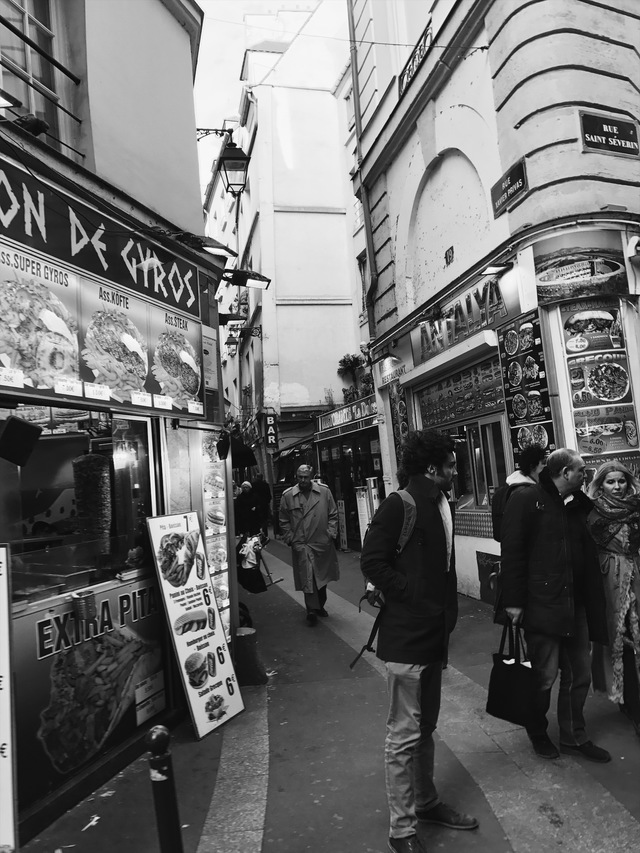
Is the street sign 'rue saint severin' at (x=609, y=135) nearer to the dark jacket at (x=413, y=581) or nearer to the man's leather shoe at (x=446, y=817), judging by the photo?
the dark jacket at (x=413, y=581)

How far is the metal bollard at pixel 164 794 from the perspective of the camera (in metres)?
2.10

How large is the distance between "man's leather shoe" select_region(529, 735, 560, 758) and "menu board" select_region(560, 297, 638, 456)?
3.14m

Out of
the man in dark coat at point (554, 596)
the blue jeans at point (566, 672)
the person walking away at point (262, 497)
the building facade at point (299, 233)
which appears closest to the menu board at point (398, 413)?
the person walking away at point (262, 497)

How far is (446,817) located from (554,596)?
53.2 inches

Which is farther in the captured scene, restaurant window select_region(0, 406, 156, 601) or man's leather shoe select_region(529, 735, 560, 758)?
restaurant window select_region(0, 406, 156, 601)

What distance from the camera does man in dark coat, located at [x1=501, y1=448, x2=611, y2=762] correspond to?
3723 millimetres

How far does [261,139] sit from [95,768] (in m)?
21.9

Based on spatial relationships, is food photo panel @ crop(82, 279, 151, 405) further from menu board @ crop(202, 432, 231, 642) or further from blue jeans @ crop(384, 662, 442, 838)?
blue jeans @ crop(384, 662, 442, 838)

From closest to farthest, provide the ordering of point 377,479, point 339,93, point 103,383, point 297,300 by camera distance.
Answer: point 103,383 → point 377,479 → point 339,93 → point 297,300

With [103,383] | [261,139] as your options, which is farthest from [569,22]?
[261,139]

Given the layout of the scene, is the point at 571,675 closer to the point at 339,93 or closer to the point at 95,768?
the point at 95,768

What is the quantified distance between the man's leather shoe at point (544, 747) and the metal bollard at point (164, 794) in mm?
2518

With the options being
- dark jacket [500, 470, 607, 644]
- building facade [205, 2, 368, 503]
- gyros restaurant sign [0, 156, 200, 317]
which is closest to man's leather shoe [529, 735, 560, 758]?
dark jacket [500, 470, 607, 644]

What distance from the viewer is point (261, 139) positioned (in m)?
22.0
